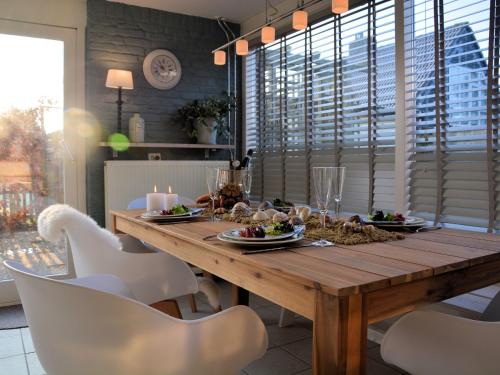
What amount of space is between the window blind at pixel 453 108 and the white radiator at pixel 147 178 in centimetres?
184

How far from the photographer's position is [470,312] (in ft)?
7.89

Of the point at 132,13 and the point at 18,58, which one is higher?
the point at 132,13

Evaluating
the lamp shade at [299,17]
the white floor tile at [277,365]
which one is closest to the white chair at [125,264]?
the white floor tile at [277,365]

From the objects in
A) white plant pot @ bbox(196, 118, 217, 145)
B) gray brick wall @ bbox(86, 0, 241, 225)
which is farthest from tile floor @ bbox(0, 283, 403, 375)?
white plant pot @ bbox(196, 118, 217, 145)

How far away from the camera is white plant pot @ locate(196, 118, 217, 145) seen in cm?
405

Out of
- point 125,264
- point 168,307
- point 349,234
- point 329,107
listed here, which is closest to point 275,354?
point 168,307

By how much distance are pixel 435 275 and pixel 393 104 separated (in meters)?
Answer: 1.99

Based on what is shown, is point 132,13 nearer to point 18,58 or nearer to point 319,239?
point 18,58

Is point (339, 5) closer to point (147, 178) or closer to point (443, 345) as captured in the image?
point (443, 345)

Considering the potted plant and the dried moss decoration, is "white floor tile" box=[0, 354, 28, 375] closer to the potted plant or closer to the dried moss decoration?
the dried moss decoration

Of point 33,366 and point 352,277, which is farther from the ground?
point 352,277

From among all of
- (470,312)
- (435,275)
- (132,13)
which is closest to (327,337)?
(435,275)

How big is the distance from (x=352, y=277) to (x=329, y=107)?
2.55m

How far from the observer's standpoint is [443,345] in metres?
1.30
